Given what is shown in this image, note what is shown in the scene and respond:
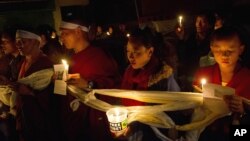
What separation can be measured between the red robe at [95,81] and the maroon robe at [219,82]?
1.24 meters

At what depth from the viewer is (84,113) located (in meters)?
3.99

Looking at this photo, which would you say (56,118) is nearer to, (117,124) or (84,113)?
(84,113)

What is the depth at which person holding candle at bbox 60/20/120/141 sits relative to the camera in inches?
156

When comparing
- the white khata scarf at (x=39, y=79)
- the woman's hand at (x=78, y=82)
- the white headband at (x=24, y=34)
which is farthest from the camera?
the white headband at (x=24, y=34)

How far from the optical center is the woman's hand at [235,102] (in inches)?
98.8

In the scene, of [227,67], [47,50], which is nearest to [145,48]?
[227,67]

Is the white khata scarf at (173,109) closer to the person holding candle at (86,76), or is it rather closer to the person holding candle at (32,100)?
the person holding candle at (86,76)

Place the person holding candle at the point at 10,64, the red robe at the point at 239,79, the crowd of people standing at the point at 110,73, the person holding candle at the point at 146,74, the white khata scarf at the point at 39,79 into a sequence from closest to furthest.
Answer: the red robe at the point at 239,79 → the crowd of people standing at the point at 110,73 → the person holding candle at the point at 146,74 → the white khata scarf at the point at 39,79 → the person holding candle at the point at 10,64

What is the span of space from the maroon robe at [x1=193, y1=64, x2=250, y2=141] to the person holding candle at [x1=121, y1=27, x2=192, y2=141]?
0.26 metres

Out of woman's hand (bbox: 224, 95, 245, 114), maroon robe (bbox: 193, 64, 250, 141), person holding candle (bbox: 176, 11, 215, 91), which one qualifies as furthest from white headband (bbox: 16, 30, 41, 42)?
woman's hand (bbox: 224, 95, 245, 114)

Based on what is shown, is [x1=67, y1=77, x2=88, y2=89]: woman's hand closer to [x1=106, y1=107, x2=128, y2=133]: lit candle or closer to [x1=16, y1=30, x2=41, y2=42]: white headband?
[x1=106, y1=107, x2=128, y2=133]: lit candle

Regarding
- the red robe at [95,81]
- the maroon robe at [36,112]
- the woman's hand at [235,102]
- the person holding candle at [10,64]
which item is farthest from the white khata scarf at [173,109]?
the person holding candle at [10,64]

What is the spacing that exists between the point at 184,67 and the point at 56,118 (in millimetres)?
1911

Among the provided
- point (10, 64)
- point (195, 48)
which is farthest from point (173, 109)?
point (10, 64)
